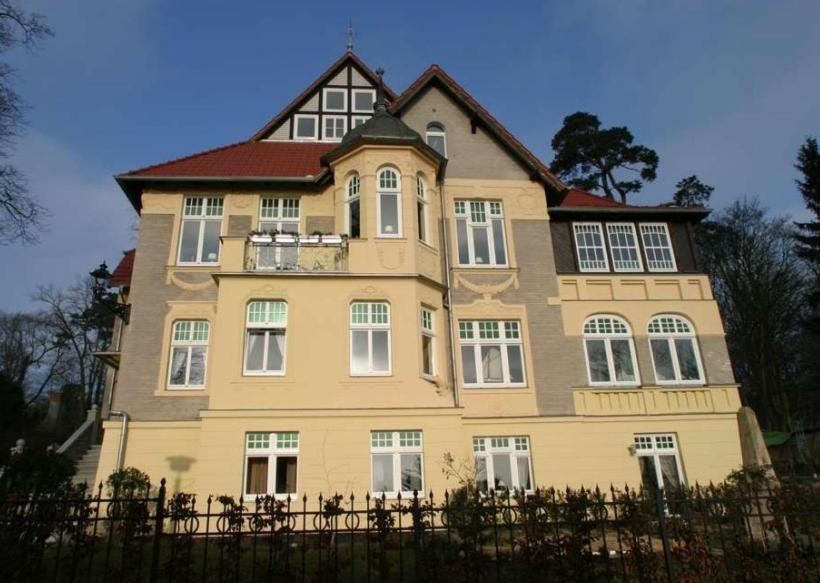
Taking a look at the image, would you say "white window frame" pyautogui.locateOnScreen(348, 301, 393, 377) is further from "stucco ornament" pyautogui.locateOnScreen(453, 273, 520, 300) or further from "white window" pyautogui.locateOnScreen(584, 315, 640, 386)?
"white window" pyautogui.locateOnScreen(584, 315, 640, 386)

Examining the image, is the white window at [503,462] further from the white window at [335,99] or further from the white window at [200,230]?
the white window at [335,99]

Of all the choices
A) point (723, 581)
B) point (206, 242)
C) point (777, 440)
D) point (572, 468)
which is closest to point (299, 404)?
point (206, 242)

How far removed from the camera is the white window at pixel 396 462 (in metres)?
13.3

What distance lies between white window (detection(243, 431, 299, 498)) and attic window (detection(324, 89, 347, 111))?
539 inches

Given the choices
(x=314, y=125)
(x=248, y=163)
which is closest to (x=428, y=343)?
(x=248, y=163)

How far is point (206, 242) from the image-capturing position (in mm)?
16969

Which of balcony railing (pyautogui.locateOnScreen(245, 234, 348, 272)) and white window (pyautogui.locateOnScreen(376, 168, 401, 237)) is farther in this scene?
white window (pyautogui.locateOnScreen(376, 168, 401, 237))

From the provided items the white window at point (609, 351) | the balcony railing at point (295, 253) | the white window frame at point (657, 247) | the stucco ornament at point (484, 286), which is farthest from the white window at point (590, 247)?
the balcony railing at point (295, 253)

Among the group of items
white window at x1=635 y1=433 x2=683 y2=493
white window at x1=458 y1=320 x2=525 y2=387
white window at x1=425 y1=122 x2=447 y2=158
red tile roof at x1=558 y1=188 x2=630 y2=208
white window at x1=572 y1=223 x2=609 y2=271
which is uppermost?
white window at x1=425 y1=122 x2=447 y2=158

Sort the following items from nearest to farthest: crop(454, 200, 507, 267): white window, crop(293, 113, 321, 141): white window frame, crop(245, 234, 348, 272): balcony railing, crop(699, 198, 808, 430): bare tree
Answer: crop(245, 234, 348, 272): balcony railing, crop(454, 200, 507, 267): white window, crop(293, 113, 321, 141): white window frame, crop(699, 198, 808, 430): bare tree

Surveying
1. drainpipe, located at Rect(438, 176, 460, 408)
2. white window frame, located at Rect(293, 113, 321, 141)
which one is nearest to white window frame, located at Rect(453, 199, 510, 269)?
drainpipe, located at Rect(438, 176, 460, 408)

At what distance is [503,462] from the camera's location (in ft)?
50.7

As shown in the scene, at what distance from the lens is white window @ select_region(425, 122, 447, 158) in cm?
1892

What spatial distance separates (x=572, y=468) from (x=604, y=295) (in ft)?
18.3
